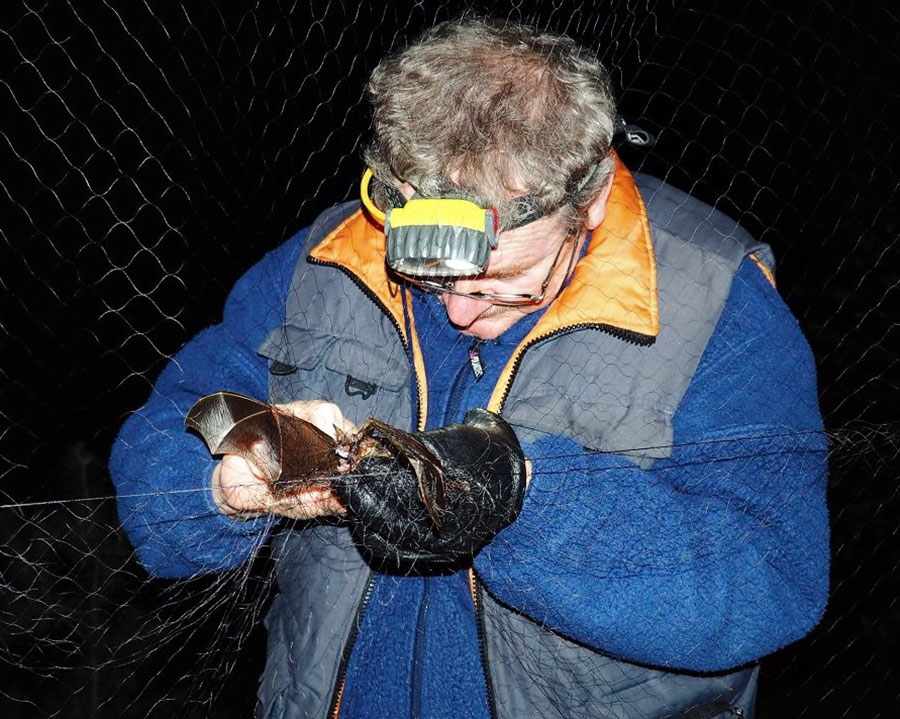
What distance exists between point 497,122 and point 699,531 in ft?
2.09

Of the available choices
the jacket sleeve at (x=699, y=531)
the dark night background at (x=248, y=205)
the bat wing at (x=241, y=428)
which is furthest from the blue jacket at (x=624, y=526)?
the dark night background at (x=248, y=205)

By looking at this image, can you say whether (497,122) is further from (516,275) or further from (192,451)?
(192,451)

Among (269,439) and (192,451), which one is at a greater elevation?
(269,439)

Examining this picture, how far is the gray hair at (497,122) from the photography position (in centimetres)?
138

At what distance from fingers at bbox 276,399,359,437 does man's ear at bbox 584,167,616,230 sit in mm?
473

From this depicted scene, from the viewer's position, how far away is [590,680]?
1.51m

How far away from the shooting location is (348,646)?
5.10ft

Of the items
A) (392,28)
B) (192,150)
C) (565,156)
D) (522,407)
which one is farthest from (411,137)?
(192,150)

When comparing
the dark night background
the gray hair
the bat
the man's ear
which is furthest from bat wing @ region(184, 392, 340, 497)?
the dark night background

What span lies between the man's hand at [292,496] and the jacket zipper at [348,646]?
0.18m

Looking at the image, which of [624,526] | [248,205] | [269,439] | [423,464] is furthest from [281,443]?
[248,205]

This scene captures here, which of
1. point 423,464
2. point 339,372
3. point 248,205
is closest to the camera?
point 423,464

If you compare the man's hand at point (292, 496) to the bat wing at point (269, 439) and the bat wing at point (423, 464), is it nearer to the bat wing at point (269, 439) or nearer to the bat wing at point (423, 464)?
the bat wing at point (269, 439)

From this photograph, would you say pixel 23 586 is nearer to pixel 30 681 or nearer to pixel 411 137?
pixel 30 681
